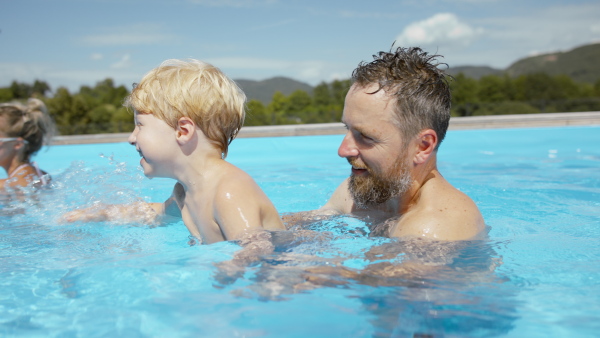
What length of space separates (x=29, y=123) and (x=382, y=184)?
344 cm

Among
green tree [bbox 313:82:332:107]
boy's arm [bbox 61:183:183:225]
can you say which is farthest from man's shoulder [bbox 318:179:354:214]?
green tree [bbox 313:82:332:107]

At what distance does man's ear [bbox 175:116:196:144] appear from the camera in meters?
2.39

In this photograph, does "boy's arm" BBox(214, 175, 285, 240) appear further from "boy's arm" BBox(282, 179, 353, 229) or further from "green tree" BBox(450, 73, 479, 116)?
"green tree" BBox(450, 73, 479, 116)

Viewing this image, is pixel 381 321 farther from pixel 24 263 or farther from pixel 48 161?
pixel 48 161

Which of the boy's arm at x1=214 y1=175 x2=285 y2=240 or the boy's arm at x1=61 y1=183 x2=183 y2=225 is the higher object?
the boy's arm at x1=214 y1=175 x2=285 y2=240

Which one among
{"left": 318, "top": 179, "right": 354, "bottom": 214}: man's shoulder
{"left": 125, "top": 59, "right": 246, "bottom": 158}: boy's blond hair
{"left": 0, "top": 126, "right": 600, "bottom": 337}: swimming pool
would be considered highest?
{"left": 125, "top": 59, "right": 246, "bottom": 158}: boy's blond hair

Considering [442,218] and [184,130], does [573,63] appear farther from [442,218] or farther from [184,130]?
[184,130]

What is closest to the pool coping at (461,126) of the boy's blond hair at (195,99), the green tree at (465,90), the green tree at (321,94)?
the boy's blond hair at (195,99)

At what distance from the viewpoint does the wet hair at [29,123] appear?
431 cm

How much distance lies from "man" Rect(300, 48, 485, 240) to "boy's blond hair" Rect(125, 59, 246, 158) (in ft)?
1.91

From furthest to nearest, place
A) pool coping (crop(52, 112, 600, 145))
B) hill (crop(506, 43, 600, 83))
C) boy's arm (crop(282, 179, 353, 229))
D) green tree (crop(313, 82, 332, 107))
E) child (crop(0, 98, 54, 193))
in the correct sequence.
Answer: hill (crop(506, 43, 600, 83)) < green tree (crop(313, 82, 332, 107)) < pool coping (crop(52, 112, 600, 145)) < child (crop(0, 98, 54, 193)) < boy's arm (crop(282, 179, 353, 229))

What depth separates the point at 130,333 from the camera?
5.48 ft

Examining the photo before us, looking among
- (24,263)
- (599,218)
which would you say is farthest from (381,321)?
(599,218)

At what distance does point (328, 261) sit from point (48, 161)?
7.55 m
